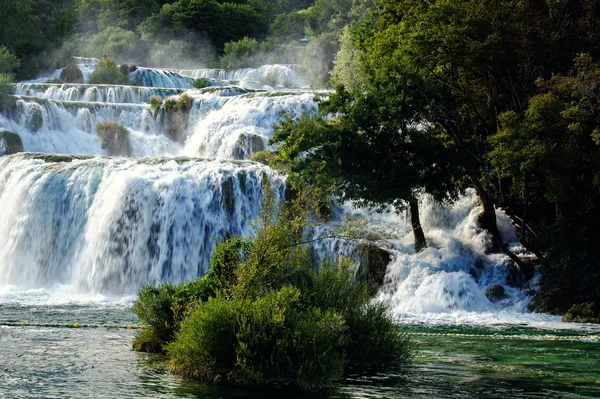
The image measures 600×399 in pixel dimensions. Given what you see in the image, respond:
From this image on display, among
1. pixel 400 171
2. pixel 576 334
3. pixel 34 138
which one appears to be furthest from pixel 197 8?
pixel 576 334

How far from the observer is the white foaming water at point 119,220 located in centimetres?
3078

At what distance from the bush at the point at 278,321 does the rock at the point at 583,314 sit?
10.8 m

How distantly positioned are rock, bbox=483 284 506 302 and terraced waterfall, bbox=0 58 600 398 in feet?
0.27

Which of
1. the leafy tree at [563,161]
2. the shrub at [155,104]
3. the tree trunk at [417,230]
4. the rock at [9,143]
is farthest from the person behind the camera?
the shrub at [155,104]

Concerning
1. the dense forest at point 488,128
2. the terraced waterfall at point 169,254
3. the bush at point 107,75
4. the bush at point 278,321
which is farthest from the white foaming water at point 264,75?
the bush at point 278,321

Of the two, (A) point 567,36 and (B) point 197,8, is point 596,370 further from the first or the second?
(B) point 197,8

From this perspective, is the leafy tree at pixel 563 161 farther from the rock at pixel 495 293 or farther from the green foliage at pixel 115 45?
the green foliage at pixel 115 45

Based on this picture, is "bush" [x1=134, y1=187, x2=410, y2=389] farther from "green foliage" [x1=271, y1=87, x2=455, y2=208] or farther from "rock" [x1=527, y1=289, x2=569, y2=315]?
"green foliage" [x1=271, y1=87, x2=455, y2=208]

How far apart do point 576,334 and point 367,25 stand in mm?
17294

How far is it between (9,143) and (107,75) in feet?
65.4

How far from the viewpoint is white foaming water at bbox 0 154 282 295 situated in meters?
30.8

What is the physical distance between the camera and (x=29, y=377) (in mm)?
13617

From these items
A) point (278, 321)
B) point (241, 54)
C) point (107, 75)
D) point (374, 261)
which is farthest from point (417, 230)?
point (241, 54)

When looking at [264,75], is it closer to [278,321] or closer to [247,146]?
[247,146]
